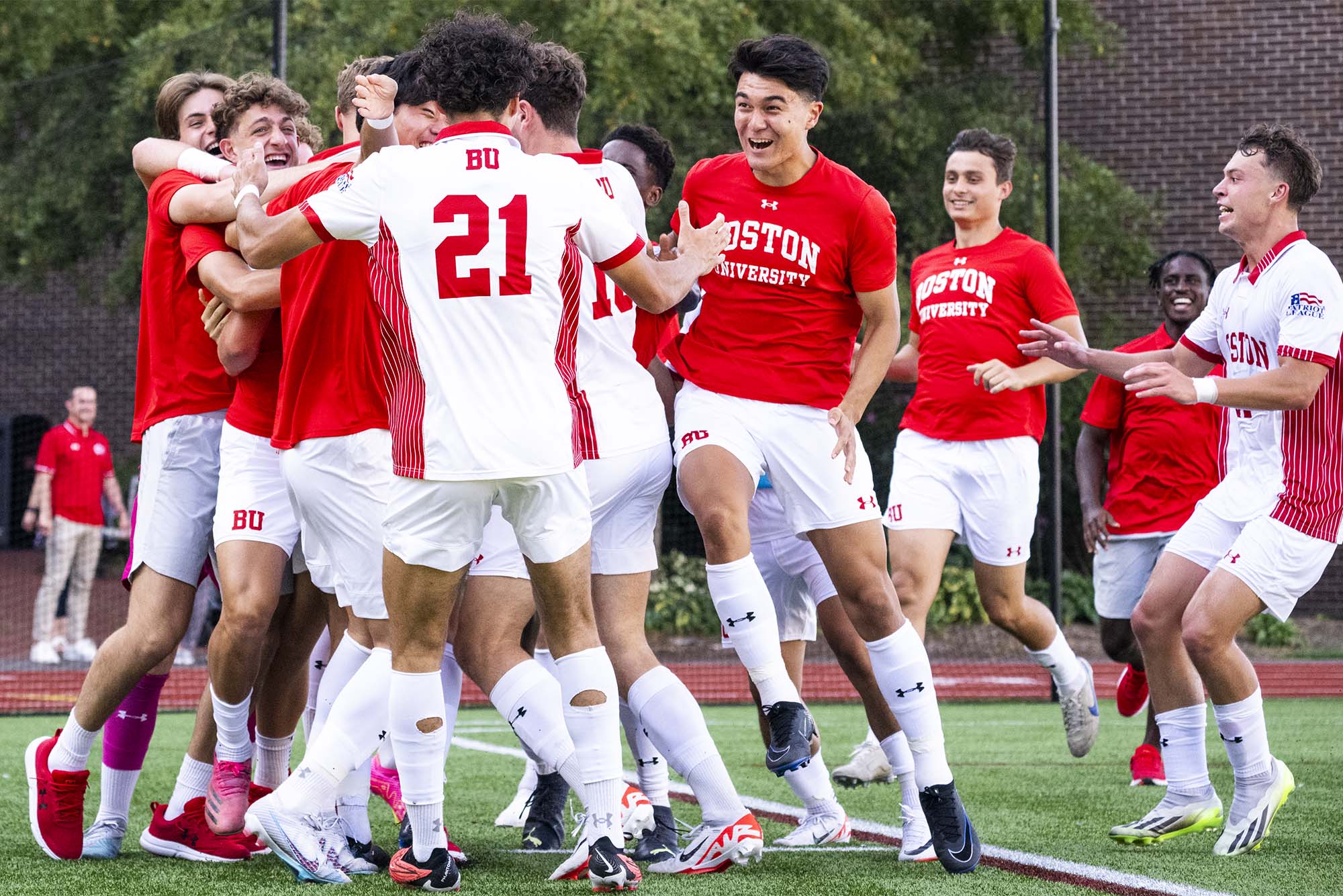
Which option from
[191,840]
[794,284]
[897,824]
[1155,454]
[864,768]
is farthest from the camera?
[1155,454]

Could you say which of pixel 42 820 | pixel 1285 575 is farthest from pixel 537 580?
pixel 1285 575

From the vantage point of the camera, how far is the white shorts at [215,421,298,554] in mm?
4660

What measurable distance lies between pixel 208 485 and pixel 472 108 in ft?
5.41

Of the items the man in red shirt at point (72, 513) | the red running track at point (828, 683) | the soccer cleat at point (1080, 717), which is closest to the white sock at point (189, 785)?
the soccer cleat at point (1080, 717)

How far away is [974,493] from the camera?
22.7 ft

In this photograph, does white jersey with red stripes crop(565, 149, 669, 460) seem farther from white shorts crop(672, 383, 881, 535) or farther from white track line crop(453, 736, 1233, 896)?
white track line crop(453, 736, 1233, 896)

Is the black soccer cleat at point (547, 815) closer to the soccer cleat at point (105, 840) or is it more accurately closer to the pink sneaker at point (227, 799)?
the pink sneaker at point (227, 799)

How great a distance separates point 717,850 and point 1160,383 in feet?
6.44

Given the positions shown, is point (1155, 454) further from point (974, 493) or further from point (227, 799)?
point (227, 799)

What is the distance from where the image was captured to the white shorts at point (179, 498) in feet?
15.8

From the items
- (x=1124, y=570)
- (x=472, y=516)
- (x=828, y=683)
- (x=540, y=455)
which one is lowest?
(x=828, y=683)

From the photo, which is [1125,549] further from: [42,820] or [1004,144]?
[42,820]

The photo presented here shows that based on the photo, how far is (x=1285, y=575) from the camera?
16.3ft

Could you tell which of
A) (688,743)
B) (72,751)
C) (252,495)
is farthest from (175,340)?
(688,743)
